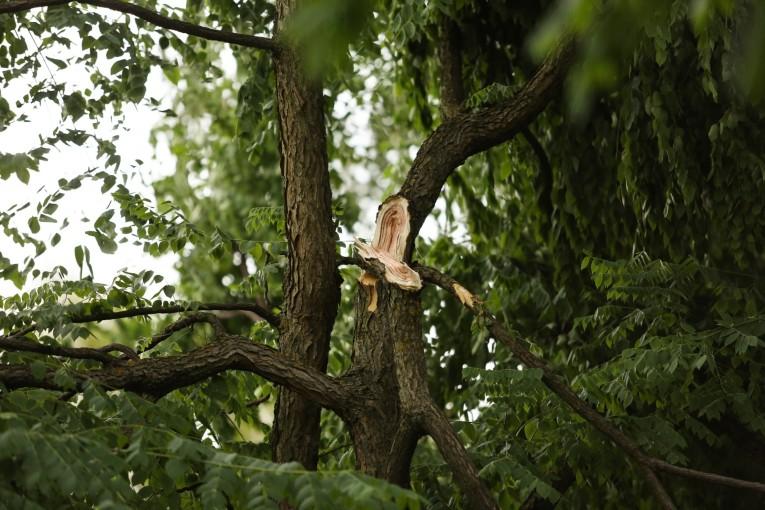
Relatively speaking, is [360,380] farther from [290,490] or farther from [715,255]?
[715,255]

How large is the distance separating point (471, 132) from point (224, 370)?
5.01 ft

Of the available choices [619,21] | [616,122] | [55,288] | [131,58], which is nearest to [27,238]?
[55,288]

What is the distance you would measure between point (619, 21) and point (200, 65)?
501cm

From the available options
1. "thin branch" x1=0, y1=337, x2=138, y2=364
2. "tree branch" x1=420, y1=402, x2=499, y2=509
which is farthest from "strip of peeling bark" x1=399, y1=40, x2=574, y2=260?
"thin branch" x1=0, y1=337, x2=138, y2=364

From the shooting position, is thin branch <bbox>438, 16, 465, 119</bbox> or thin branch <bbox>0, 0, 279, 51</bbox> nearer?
thin branch <bbox>0, 0, 279, 51</bbox>

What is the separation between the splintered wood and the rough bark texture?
176 millimetres

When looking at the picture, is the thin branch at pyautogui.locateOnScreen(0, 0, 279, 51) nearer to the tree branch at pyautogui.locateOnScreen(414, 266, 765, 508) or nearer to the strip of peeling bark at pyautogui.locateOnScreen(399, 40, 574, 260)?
the strip of peeling bark at pyautogui.locateOnScreen(399, 40, 574, 260)

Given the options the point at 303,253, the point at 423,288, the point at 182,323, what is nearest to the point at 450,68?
the point at 423,288

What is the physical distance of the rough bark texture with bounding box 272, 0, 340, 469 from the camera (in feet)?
15.3

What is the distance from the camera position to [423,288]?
16.9ft

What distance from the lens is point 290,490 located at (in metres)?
3.12

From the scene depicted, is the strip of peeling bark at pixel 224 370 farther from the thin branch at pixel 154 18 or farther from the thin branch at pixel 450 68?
the thin branch at pixel 450 68

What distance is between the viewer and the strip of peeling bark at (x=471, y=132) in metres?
4.80

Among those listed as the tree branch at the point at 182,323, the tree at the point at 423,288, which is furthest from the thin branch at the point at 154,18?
the tree branch at the point at 182,323
